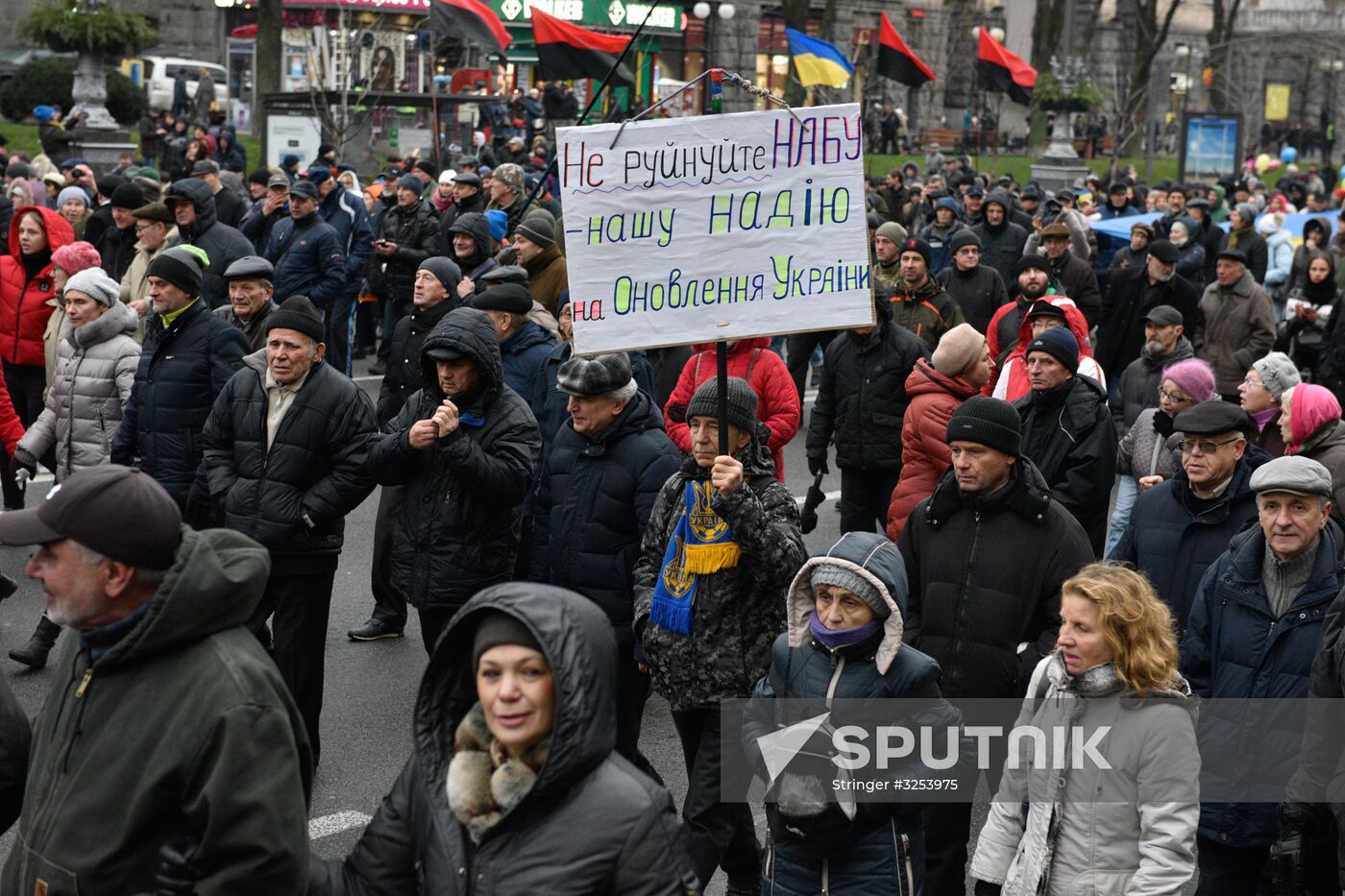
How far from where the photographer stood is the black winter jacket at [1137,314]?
42.2ft

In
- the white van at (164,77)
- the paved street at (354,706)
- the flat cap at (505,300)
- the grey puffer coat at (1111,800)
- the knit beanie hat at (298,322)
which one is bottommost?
the paved street at (354,706)

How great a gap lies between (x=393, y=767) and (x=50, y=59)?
2944 cm

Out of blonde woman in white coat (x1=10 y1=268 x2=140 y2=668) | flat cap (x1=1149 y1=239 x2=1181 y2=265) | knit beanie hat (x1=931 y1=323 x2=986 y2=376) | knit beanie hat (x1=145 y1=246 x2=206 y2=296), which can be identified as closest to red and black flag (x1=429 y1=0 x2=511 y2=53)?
flat cap (x1=1149 y1=239 x2=1181 y2=265)

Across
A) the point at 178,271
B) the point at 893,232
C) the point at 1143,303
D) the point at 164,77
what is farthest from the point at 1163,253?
the point at 164,77

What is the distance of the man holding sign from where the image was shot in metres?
5.18

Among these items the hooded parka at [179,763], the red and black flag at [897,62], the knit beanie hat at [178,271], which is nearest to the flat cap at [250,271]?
the knit beanie hat at [178,271]

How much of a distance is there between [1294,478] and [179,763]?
10.9 ft

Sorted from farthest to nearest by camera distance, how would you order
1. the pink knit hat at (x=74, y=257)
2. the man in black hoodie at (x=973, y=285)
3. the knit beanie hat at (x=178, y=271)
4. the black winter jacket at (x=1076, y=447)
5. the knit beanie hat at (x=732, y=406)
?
the man in black hoodie at (x=973, y=285), the pink knit hat at (x=74, y=257), the knit beanie hat at (x=178, y=271), the black winter jacket at (x=1076, y=447), the knit beanie hat at (x=732, y=406)

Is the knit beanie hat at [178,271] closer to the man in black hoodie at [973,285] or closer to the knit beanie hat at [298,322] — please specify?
the knit beanie hat at [298,322]

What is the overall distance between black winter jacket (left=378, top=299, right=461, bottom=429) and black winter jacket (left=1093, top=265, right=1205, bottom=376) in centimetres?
603

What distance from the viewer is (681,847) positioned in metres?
2.99

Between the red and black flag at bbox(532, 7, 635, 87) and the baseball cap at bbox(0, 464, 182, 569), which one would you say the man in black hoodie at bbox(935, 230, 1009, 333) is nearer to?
the red and black flag at bbox(532, 7, 635, 87)

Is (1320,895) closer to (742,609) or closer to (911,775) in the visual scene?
(911,775)

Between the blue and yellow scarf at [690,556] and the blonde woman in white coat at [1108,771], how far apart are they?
120 centimetres
